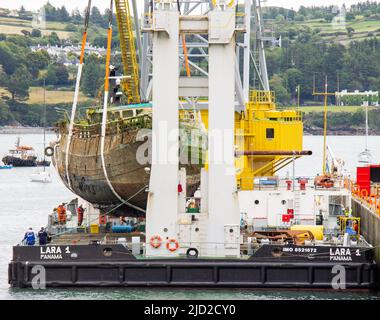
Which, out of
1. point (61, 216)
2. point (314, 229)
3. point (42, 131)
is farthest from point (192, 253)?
point (42, 131)

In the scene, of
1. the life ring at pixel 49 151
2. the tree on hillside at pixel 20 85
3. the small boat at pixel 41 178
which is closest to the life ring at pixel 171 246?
the life ring at pixel 49 151

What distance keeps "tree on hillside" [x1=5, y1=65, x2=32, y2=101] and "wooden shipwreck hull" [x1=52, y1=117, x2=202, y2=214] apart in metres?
127

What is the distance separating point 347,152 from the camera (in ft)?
528

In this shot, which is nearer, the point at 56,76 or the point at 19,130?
the point at 56,76

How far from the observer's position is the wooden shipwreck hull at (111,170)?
1793 inches

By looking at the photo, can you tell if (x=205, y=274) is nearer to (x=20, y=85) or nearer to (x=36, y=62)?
(x=20, y=85)

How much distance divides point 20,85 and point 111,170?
131 meters

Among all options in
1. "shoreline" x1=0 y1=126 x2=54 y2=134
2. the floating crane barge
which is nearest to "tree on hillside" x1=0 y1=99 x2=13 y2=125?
"shoreline" x1=0 y1=126 x2=54 y2=134

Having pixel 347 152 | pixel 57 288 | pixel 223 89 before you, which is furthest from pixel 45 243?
pixel 347 152

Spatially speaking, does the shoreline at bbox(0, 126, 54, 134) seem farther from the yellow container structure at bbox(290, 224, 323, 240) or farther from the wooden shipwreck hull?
the yellow container structure at bbox(290, 224, 323, 240)

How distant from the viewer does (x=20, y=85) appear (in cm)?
17412

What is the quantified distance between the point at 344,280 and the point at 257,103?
17.5 metres

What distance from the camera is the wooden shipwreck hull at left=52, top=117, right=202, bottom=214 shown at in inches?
1793
